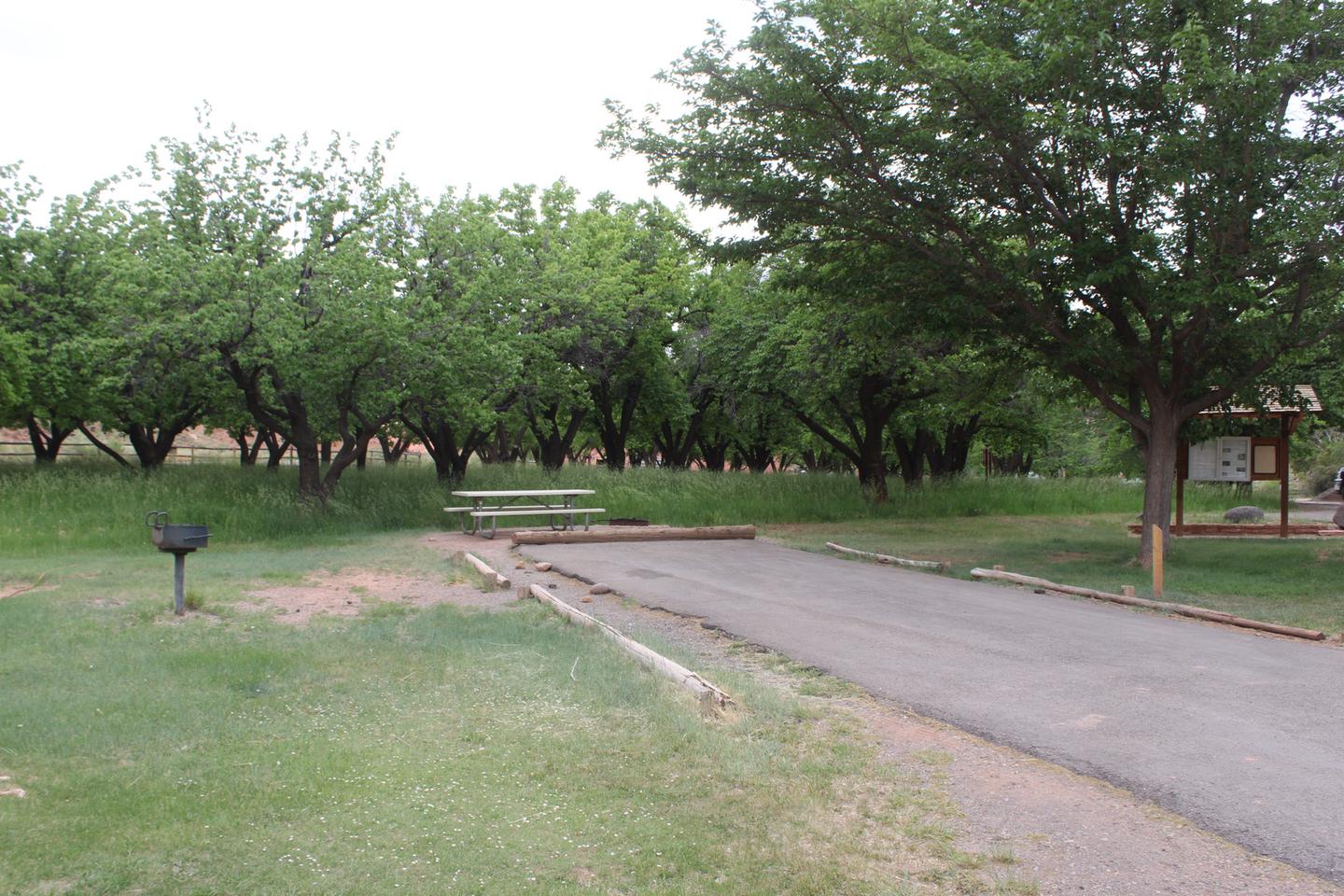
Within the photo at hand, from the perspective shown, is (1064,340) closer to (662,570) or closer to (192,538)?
(662,570)

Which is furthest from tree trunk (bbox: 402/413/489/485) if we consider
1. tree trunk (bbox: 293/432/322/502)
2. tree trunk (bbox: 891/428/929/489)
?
tree trunk (bbox: 891/428/929/489)

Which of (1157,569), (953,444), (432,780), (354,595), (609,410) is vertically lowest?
(354,595)

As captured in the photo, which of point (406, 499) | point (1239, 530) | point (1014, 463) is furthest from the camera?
point (1014, 463)

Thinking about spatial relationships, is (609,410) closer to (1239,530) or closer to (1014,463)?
(1239,530)

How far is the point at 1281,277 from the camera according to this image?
1302cm

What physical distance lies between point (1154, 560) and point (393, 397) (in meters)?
13.2

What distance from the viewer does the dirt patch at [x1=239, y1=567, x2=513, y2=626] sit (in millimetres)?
10219

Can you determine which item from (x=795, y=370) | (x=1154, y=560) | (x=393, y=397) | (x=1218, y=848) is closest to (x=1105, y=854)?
(x=1218, y=848)

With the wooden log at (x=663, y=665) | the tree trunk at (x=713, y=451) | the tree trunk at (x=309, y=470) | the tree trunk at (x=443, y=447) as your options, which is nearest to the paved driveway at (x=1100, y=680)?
the wooden log at (x=663, y=665)

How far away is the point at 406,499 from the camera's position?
70.6 feet

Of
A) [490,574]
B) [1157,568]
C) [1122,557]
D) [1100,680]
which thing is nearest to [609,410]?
[1122,557]

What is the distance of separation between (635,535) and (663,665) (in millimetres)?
11326

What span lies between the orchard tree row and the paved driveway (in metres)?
5.99

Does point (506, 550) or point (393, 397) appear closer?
point (506, 550)
